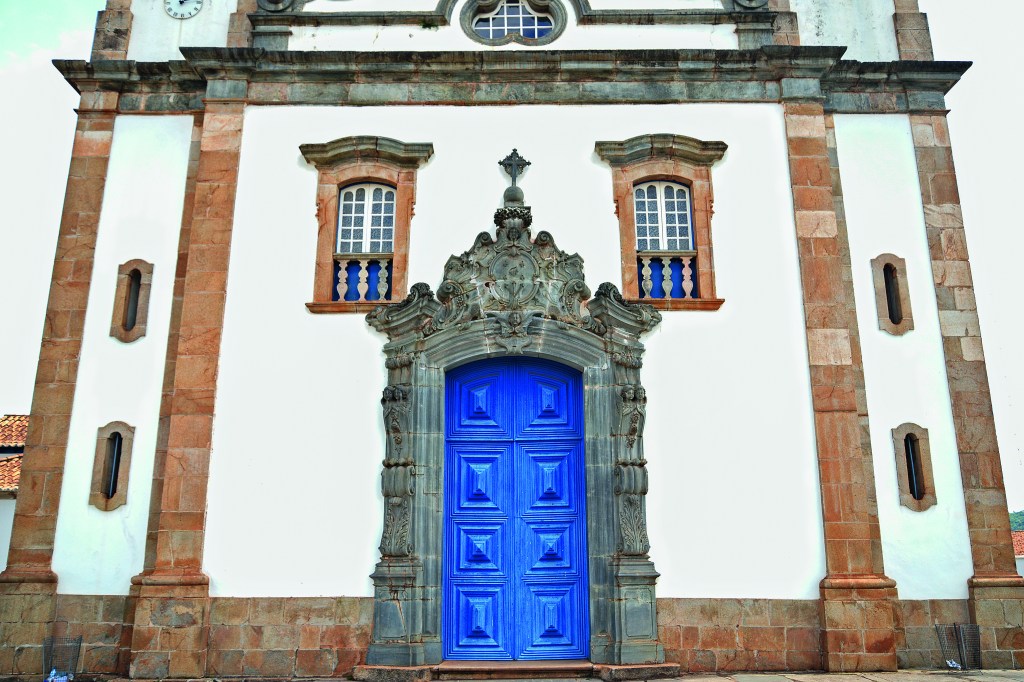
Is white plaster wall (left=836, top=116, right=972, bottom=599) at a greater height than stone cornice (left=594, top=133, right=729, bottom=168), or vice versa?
stone cornice (left=594, top=133, right=729, bottom=168)

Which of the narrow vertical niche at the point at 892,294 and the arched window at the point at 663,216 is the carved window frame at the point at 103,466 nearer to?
the arched window at the point at 663,216

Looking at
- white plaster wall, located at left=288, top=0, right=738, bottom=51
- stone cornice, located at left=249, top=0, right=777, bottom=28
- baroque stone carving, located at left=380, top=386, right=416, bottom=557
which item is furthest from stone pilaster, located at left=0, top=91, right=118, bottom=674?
baroque stone carving, located at left=380, top=386, right=416, bottom=557

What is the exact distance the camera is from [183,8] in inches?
418

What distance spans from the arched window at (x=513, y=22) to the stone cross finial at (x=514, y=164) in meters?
1.76

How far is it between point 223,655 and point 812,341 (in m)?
6.74

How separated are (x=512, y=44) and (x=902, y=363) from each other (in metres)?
5.72

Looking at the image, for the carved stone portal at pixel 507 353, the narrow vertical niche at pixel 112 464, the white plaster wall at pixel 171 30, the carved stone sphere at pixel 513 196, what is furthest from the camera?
the white plaster wall at pixel 171 30

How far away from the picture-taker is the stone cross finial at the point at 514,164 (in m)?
9.47

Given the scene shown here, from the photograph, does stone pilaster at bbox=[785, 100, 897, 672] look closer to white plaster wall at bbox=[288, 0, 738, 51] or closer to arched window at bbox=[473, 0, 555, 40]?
white plaster wall at bbox=[288, 0, 738, 51]

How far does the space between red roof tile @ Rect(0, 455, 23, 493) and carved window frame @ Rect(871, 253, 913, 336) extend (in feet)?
48.0

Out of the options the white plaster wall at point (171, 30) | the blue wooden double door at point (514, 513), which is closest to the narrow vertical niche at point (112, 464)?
the blue wooden double door at point (514, 513)

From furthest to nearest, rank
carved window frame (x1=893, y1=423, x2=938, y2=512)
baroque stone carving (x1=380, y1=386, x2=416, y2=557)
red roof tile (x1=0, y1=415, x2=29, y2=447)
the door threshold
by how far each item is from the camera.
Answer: red roof tile (x1=0, y1=415, x2=29, y2=447), carved window frame (x1=893, y1=423, x2=938, y2=512), baroque stone carving (x1=380, y1=386, x2=416, y2=557), the door threshold

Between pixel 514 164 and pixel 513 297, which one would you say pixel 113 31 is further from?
pixel 513 297

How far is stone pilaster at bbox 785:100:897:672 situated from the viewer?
27.0 feet
